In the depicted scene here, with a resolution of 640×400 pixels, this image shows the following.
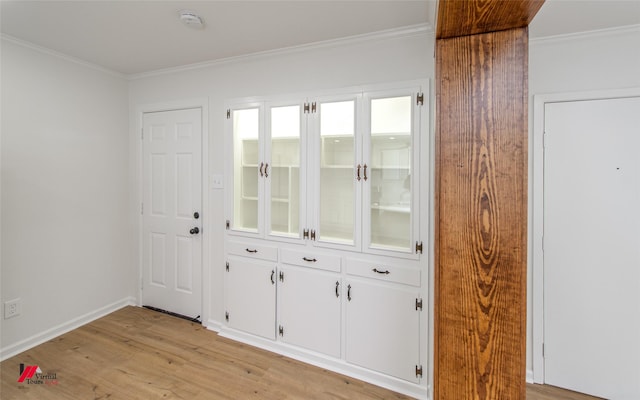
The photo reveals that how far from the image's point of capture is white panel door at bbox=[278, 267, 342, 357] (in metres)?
A: 2.30

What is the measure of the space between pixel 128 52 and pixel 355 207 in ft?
7.74

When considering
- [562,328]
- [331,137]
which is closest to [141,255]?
[331,137]

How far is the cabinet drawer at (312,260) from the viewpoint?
2311 mm

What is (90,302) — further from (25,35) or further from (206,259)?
(25,35)

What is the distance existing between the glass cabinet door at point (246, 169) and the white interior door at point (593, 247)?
7.26 ft

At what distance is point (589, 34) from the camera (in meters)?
1.97

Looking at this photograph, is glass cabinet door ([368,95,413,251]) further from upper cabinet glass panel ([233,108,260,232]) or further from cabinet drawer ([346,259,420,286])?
upper cabinet glass panel ([233,108,260,232])

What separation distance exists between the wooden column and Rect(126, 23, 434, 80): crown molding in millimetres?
1115

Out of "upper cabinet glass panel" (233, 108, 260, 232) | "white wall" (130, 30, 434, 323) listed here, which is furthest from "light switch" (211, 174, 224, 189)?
"upper cabinet glass panel" (233, 108, 260, 232)

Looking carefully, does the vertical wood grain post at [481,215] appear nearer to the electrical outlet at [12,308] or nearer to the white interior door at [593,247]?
the white interior door at [593,247]

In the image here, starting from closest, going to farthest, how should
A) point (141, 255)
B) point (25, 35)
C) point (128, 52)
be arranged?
point (25, 35) < point (128, 52) < point (141, 255)

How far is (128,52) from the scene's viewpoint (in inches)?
102

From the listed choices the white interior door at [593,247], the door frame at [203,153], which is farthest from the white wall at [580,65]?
the door frame at [203,153]

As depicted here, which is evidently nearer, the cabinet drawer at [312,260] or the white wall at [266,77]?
the white wall at [266,77]
